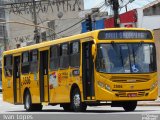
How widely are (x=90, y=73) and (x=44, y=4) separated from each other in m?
77.2

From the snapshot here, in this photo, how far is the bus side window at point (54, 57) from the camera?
24.7 metres

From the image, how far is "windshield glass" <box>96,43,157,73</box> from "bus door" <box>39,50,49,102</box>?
510cm

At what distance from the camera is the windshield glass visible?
21.3 m

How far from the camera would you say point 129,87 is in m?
21.4

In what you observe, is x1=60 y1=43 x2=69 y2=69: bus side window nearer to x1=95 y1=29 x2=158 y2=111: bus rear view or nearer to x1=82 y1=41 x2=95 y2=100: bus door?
x1=82 y1=41 x2=95 y2=100: bus door

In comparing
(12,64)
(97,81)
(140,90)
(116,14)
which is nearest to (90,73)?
(97,81)

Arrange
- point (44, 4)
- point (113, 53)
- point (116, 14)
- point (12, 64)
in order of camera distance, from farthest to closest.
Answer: point (44, 4) < point (116, 14) < point (12, 64) < point (113, 53)

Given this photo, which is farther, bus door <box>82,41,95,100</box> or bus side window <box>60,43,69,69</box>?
bus side window <box>60,43,69,69</box>

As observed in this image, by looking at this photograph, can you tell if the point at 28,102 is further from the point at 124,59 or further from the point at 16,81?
the point at 124,59

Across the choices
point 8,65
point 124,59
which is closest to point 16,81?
point 8,65

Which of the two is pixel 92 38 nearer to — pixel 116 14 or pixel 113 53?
pixel 113 53

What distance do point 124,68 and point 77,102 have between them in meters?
2.53

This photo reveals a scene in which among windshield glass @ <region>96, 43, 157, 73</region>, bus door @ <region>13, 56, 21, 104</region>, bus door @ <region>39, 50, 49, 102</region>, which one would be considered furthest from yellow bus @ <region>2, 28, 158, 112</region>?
bus door @ <region>13, 56, 21, 104</region>

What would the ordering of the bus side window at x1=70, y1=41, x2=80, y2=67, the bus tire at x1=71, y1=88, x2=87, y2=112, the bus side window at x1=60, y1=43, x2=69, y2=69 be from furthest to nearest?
1. the bus side window at x1=60, y1=43, x2=69, y2=69
2. the bus side window at x1=70, y1=41, x2=80, y2=67
3. the bus tire at x1=71, y1=88, x2=87, y2=112
